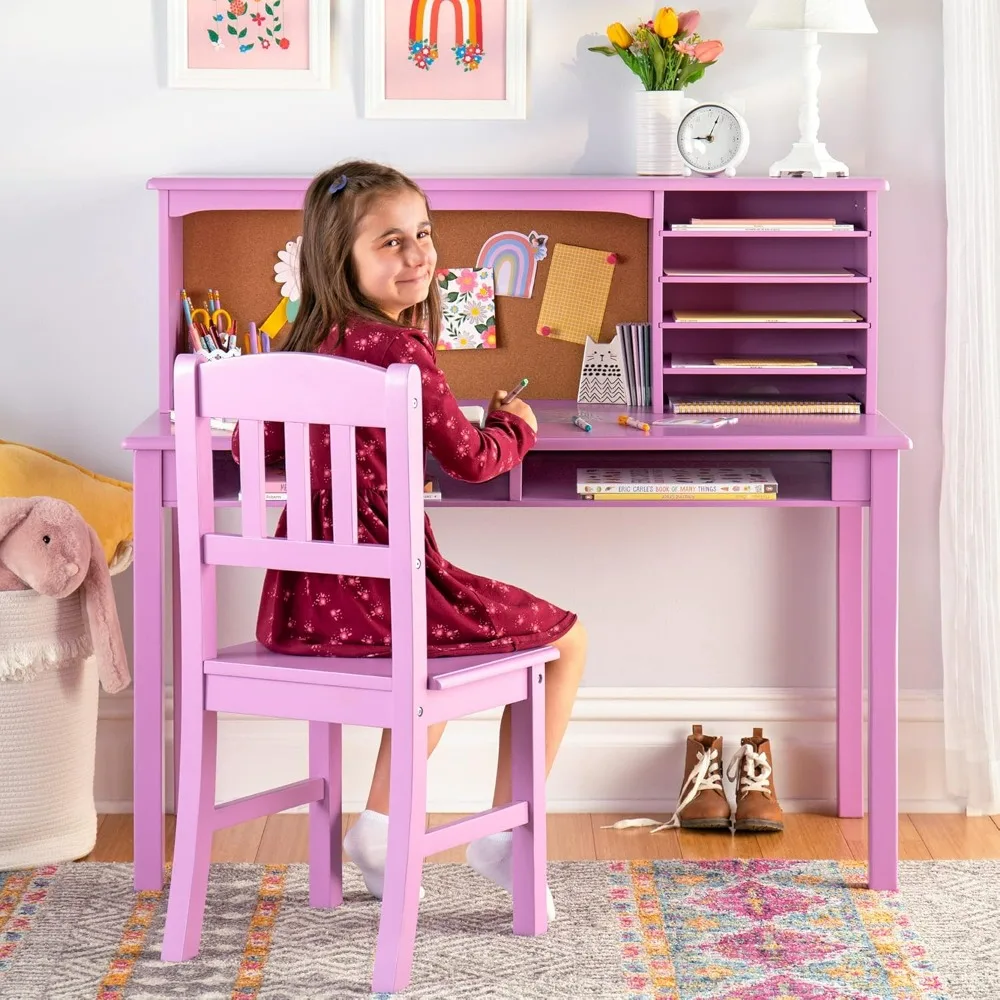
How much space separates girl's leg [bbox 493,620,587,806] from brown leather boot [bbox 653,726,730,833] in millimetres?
494

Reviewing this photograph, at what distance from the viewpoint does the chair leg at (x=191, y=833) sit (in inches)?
82.4

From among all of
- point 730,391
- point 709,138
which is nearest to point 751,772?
point 730,391

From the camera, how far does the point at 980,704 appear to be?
2752 mm

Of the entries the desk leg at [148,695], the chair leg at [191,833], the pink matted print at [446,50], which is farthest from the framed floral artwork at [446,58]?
the chair leg at [191,833]

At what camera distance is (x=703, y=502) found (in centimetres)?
239

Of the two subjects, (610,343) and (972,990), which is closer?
(972,990)

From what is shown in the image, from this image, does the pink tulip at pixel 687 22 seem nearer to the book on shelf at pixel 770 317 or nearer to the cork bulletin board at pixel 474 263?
the cork bulletin board at pixel 474 263

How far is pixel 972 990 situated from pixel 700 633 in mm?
975

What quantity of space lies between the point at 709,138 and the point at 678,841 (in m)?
1.24

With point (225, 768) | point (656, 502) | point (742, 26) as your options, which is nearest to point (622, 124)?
point (742, 26)

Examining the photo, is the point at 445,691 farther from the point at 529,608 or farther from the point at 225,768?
the point at 225,768

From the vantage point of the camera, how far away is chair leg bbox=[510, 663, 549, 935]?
2180mm

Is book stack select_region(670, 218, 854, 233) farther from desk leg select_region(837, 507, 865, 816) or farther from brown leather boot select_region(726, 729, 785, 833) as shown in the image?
brown leather boot select_region(726, 729, 785, 833)

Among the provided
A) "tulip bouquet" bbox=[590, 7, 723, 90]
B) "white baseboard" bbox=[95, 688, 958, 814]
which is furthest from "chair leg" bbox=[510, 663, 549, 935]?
"tulip bouquet" bbox=[590, 7, 723, 90]
